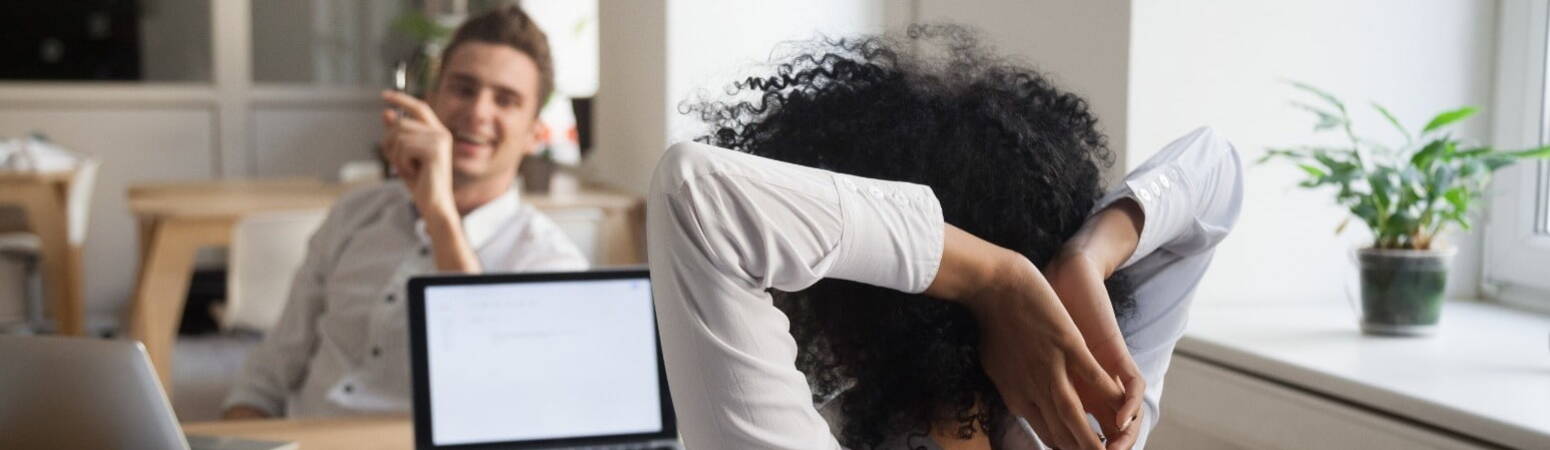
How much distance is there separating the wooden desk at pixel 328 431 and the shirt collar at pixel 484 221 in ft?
A: 1.38

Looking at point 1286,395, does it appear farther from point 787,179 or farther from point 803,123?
point 787,179

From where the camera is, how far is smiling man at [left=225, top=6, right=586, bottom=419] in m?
1.94

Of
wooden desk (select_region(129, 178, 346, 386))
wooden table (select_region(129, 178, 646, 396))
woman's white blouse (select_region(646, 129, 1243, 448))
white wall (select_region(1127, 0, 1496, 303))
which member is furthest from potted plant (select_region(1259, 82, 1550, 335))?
wooden desk (select_region(129, 178, 346, 386))

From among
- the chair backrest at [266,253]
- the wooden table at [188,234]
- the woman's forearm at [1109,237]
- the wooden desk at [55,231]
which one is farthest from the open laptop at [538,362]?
the wooden desk at [55,231]

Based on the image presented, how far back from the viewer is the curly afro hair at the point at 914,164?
69 cm

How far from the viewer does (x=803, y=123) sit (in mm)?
699

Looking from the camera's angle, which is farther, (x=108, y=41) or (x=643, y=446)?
(x=108, y=41)

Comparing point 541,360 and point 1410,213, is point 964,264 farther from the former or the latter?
point 1410,213

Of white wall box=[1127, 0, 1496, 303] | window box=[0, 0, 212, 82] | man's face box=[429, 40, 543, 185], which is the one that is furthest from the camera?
window box=[0, 0, 212, 82]

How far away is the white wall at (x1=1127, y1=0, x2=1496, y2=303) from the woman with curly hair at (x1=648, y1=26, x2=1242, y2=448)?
3.37ft

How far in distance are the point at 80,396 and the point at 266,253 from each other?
1966mm

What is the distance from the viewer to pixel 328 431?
1.56 m

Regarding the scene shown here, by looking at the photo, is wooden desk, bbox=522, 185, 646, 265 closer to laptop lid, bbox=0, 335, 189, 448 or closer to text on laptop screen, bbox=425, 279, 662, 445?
text on laptop screen, bbox=425, 279, 662, 445

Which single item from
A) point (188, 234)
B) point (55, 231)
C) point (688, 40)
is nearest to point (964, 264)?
point (688, 40)
